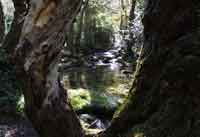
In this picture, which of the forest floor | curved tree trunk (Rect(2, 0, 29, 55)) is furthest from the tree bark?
curved tree trunk (Rect(2, 0, 29, 55))

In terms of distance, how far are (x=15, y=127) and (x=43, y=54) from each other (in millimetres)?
4236

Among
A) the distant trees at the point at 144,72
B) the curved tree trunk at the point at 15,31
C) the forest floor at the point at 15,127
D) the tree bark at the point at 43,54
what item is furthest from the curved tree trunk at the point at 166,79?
the curved tree trunk at the point at 15,31

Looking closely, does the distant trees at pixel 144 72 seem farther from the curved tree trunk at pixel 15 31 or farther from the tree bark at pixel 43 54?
the curved tree trunk at pixel 15 31

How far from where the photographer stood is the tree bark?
3719 mm

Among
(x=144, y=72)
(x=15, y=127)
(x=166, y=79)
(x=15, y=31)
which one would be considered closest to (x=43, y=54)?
(x=144, y=72)

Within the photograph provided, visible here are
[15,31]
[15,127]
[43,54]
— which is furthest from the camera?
[15,31]

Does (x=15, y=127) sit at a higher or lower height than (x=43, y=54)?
lower

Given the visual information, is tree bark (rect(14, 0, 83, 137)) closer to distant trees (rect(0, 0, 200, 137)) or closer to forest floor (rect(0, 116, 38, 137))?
distant trees (rect(0, 0, 200, 137))

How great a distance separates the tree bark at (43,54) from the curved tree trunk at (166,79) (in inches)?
29.6

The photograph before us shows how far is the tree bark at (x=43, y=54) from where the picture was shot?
372cm

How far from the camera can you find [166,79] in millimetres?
3428

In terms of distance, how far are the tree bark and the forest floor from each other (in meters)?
3.25

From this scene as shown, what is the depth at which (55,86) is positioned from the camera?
4.10 m

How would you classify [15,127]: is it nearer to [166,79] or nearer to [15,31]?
[15,31]
